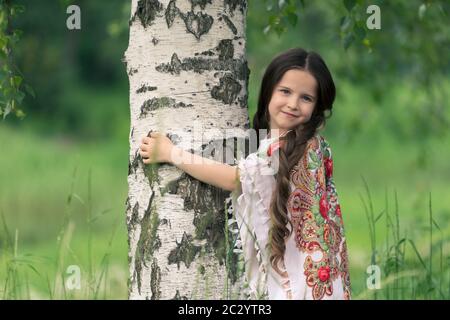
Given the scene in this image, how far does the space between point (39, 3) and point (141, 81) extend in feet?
75.5

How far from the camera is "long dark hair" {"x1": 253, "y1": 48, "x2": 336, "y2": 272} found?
11.3 ft

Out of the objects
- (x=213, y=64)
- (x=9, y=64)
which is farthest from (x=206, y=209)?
(x=9, y=64)

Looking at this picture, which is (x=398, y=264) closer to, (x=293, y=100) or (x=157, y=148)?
(x=293, y=100)

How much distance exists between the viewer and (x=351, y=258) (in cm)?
963

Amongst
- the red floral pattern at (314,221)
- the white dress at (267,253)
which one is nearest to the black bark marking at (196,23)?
the white dress at (267,253)

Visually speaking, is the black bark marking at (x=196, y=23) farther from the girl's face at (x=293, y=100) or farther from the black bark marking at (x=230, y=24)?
the girl's face at (x=293, y=100)

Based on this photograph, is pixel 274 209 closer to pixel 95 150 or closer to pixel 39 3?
pixel 95 150

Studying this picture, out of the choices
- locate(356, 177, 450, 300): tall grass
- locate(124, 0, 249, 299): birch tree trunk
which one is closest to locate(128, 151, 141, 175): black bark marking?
locate(124, 0, 249, 299): birch tree trunk

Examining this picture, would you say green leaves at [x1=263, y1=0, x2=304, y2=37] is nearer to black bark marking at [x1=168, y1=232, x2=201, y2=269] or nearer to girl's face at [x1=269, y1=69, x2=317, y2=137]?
girl's face at [x1=269, y1=69, x2=317, y2=137]

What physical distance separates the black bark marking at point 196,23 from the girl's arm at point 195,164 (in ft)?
1.29

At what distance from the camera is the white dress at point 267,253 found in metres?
3.44
